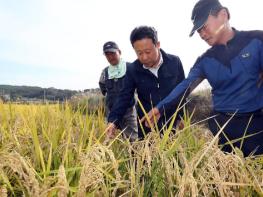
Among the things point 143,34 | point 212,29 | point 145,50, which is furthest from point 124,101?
point 212,29

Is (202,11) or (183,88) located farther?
(183,88)

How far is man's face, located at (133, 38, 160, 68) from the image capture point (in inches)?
115

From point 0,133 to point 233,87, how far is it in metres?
1.52

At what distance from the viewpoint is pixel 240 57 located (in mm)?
2559

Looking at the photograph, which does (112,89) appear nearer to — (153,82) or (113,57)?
(113,57)

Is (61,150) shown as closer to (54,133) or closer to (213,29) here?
(54,133)

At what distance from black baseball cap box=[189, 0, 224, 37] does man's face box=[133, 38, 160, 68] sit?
427 mm

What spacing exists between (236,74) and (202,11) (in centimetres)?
47

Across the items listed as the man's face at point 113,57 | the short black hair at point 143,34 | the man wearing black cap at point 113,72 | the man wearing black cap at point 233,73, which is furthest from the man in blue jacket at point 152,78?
the man's face at point 113,57

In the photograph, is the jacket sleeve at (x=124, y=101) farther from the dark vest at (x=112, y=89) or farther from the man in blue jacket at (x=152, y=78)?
the dark vest at (x=112, y=89)

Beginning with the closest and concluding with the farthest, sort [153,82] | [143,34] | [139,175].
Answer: [139,175] → [143,34] → [153,82]

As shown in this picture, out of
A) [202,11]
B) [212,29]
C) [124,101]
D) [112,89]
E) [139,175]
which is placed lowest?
[139,175]

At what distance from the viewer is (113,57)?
17.2ft

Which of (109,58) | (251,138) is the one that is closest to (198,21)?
(251,138)
